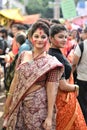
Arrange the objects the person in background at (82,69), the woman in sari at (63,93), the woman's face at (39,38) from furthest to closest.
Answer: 1. the person in background at (82,69)
2. the woman in sari at (63,93)
3. the woman's face at (39,38)

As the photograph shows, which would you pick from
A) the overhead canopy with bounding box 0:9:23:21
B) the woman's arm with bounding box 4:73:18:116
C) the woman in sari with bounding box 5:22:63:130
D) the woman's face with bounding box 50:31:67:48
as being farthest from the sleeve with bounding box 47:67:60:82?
the overhead canopy with bounding box 0:9:23:21

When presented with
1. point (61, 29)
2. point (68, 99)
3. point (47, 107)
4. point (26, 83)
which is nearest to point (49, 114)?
point (47, 107)

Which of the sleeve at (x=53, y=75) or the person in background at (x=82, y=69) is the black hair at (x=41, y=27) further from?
the person in background at (x=82, y=69)

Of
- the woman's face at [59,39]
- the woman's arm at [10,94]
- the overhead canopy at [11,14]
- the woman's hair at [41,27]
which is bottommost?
the overhead canopy at [11,14]

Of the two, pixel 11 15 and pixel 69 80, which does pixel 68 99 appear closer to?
pixel 69 80

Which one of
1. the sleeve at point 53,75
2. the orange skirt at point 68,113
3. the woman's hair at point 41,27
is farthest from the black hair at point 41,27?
the orange skirt at point 68,113

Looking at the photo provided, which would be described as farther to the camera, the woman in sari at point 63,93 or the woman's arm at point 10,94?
the woman in sari at point 63,93

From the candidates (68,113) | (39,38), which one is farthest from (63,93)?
(39,38)

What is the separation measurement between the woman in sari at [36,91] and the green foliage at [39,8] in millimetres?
57687

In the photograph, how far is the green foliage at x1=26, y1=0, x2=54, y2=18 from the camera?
62.7 meters

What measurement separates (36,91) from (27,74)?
0.52 ft

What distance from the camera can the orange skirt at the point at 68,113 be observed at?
4.24 meters

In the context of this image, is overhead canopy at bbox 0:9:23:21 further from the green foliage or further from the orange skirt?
the green foliage

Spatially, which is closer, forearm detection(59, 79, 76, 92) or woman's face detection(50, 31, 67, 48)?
forearm detection(59, 79, 76, 92)
